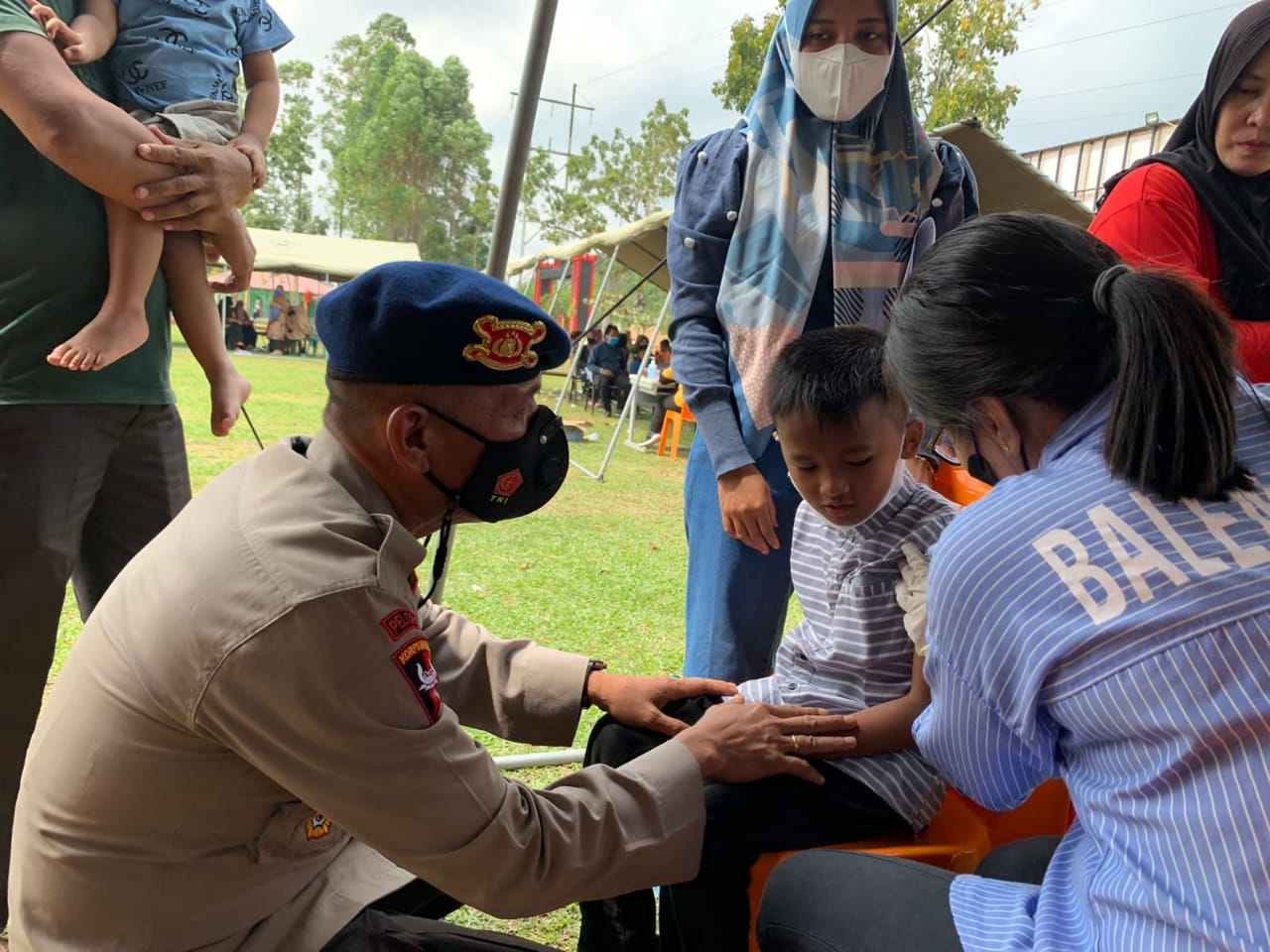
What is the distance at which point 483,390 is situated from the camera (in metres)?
1.34

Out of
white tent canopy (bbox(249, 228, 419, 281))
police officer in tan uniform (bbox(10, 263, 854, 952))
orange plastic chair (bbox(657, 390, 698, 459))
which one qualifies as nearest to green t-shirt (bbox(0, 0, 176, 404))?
police officer in tan uniform (bbox(10, 263, 854, 952))

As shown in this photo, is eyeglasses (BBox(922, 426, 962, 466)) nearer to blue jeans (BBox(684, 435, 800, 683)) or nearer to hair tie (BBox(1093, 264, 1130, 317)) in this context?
blue jeans (BBox(684, 435, 800, 683))

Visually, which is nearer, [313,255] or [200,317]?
[200,317]

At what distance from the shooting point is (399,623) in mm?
1218

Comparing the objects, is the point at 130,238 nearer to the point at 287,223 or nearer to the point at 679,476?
the point at 679,476

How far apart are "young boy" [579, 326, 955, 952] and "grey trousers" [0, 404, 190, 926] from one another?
1139 millimetres

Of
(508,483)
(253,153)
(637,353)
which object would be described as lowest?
(637,353)

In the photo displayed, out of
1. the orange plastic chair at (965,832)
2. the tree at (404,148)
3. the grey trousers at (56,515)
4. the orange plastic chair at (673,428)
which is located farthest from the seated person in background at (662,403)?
the tree at (404,148)

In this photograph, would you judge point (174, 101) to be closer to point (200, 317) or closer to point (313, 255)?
point (200, 317)

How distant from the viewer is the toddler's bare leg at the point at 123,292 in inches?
70.4

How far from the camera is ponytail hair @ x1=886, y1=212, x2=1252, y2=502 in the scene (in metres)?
0.95

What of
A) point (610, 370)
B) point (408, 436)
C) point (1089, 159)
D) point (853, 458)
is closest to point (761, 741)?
point (853, 458)

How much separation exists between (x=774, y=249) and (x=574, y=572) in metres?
3.86

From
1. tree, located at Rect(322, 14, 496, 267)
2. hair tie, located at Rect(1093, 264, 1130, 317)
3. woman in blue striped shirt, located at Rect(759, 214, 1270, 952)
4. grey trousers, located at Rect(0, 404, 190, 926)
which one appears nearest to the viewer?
woman in blue striped shirt, located at Rect(759, 214, 1270, 952)
